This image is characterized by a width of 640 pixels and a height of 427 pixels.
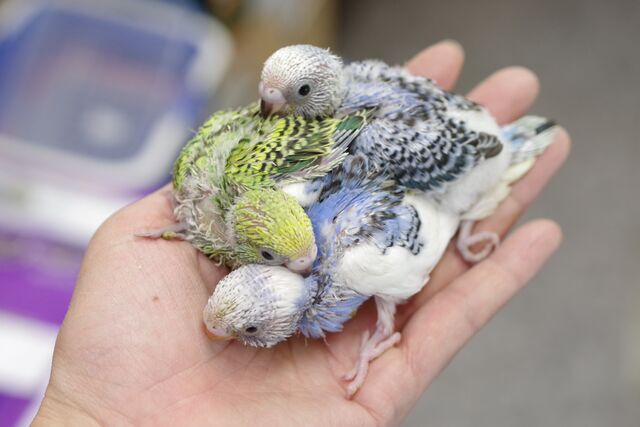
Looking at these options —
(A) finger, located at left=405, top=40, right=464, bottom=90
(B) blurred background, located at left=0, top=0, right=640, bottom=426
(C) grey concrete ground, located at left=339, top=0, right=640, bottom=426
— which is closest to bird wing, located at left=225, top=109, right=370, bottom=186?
(A) finger, located at left=405, top=40, right=464, bottom=90

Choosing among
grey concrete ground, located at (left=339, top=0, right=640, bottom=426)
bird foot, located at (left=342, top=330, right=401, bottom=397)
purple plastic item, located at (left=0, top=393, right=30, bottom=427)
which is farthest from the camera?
grey concrete ground, located at (left=339, top=0, right=640, bottom=426)

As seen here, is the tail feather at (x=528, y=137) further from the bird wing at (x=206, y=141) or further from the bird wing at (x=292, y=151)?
the bird wing at (x=206, y=141)

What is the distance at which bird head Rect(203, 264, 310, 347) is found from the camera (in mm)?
1192

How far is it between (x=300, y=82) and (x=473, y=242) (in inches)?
21.8

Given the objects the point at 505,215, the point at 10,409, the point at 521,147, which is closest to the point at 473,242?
the point at 505,215

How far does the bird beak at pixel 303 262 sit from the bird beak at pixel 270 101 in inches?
12.1

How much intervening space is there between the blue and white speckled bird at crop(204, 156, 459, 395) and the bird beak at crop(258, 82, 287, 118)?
0.18 meters

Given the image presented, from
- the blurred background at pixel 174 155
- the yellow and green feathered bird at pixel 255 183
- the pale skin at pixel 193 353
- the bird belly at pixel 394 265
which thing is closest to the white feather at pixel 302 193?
the yellow and green feathered bird at pixel 255 183

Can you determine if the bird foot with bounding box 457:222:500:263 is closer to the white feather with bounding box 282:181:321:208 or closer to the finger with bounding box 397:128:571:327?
the finger with bounding box 397:128:571:327

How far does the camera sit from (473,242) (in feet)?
5.22

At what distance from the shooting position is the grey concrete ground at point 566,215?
7.48ft

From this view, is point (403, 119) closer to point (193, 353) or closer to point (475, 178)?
point (475, 178)

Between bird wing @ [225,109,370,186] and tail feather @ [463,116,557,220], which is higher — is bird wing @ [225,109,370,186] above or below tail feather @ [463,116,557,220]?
below

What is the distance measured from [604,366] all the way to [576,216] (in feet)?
1.87
